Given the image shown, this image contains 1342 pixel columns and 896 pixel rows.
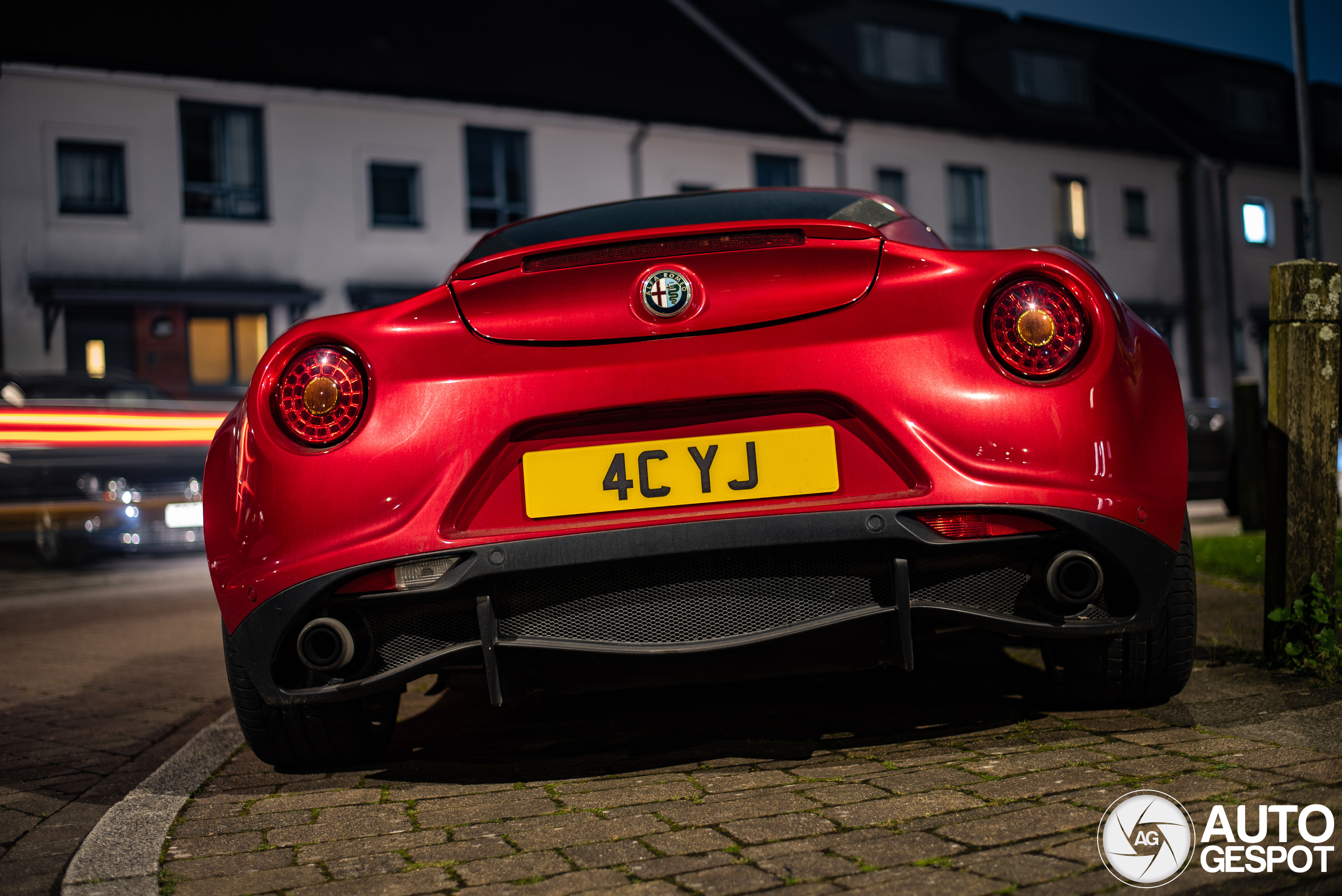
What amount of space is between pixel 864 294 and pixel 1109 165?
96.8 ft

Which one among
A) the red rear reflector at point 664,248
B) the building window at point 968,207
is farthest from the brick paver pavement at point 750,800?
the building window at point 968,207

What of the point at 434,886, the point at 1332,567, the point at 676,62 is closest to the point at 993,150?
the point at 676,62

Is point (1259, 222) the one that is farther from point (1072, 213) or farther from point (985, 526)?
point (985, 526)

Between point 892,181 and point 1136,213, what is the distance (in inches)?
290

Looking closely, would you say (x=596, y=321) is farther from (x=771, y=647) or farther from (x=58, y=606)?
(x=58, y=606)

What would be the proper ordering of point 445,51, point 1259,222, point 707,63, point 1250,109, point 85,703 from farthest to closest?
1. point 1250,109
2. point 1259,222
3. point 707,63
4. point 445,51
5. point 85,703

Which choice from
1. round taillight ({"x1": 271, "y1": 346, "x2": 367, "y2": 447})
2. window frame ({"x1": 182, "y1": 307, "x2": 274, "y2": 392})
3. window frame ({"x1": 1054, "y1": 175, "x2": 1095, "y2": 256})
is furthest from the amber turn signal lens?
window frame ({"x1": 1054, "y1": 175, "x2": 1095, "y2": 256})

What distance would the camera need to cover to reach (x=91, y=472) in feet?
32.2

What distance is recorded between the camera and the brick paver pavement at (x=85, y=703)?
10.2 feet

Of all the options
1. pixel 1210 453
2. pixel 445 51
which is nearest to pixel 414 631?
pixel 1210 453

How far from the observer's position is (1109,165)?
98.9 ft

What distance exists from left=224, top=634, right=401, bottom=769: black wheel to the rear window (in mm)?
1164

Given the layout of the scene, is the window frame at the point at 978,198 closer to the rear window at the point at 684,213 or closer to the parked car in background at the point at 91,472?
the parked car in background at the point at 91,472

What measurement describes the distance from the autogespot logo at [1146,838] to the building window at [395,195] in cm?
2014
